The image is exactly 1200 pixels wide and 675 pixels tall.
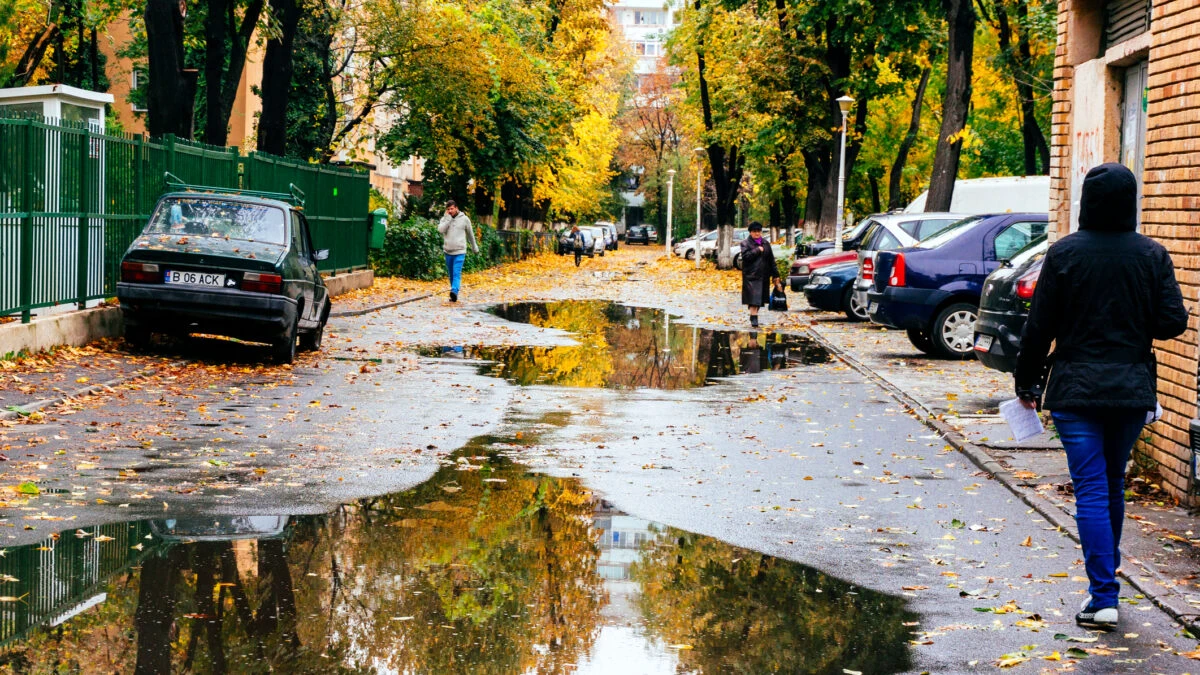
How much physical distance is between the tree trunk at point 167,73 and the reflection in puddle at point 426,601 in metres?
14.1

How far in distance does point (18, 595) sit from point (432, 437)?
5.41m

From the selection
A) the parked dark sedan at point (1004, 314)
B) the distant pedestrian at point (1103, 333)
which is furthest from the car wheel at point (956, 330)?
the distant pedestrian at point (1103, 333)

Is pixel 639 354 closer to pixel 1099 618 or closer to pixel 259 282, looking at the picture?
pixel 259 282

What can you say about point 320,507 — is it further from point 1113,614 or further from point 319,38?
point 319,38

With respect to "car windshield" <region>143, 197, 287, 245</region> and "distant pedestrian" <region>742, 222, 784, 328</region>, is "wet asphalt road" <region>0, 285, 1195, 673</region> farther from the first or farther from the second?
"distant pedestrian" <region>742, 222, 784, 328</region>

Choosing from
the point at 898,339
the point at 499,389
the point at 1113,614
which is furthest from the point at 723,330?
the point at 1113,614

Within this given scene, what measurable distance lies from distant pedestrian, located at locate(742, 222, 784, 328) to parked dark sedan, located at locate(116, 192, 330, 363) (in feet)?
33.7

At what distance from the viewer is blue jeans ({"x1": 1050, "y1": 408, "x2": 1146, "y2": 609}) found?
243 inches

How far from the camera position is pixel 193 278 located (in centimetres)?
1511

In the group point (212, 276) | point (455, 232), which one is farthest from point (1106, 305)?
point (455, 232)

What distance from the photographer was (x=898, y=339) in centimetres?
2242

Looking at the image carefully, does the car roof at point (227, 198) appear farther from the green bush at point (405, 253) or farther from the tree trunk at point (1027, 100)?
the tree trunk at point (1027, 100)

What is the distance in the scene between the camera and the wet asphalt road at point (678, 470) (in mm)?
6480

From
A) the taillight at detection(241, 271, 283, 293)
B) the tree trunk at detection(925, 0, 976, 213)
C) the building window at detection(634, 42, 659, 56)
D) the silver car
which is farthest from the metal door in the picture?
the building window at detection(634, 42, 659, 56)
